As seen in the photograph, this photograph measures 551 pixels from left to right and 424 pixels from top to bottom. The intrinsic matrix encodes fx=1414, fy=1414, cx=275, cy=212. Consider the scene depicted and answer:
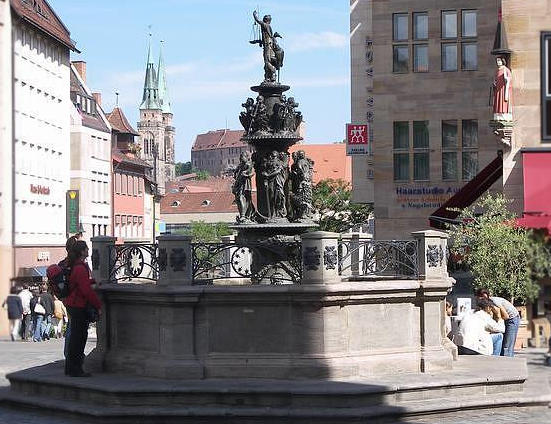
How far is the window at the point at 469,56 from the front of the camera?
43062 millimetres

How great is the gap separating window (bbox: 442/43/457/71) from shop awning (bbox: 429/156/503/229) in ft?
25.8

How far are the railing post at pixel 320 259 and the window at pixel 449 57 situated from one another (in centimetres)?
2781

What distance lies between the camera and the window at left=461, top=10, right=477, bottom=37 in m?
43.1

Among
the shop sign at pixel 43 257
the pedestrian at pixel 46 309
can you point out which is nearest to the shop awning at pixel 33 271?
the shop sign at pixel 43 257

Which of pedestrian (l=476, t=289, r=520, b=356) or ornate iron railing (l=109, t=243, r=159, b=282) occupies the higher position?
ornate iron railing (l=109, t=243, r=159, b=282)

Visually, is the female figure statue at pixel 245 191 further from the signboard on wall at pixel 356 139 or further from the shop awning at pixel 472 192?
the signboard on wall at pixel 356 139

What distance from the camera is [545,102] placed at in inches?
1235

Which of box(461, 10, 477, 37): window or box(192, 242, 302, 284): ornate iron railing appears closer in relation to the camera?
box(192, 242, 302, 284): ornate iron railing

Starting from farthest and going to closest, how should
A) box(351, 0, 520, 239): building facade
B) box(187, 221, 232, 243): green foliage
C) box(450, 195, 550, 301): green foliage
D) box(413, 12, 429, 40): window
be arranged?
box(187, 221, 232, 243): green foliage, box(413, 12, 429, 40): window, box(351, 0, 520, 239): building facade, box(450, 195, 550, 301): green foliage

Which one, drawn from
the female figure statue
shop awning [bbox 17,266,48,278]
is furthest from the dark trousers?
shop awning [bbox 17,266,48,278]

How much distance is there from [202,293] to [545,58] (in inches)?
648

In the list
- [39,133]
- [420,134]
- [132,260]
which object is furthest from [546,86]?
[39,133]

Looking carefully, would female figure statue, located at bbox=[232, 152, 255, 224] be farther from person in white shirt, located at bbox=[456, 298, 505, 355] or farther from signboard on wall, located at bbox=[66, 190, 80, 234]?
signboard on wall, located at bbox=[66, 190, 80, 234]

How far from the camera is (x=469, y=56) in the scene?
43.2 metres
